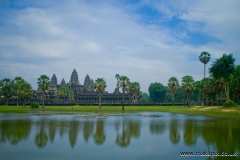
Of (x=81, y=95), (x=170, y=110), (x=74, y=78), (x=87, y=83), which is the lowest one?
(x=170, y=110)

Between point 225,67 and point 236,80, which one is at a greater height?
point 225,67

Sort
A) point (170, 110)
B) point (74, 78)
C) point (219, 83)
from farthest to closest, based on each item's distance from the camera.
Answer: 1. point (74, 78)
2. point (170, 110)
3. point (219, 83)

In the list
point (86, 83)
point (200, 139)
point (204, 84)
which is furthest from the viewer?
point (86, 83)

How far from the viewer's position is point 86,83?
564 ft

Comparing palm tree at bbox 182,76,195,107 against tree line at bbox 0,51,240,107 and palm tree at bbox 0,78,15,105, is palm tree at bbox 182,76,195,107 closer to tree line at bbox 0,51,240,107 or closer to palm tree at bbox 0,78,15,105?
tree line at bbox 0,51,240,107

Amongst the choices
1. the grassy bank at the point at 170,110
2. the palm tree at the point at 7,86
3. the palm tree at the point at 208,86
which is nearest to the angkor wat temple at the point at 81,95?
the palm tree at the point at 7,86

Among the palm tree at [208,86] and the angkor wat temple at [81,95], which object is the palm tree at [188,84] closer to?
the palm tree at [208,86]

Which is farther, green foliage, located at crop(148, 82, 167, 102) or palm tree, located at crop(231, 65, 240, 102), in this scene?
green foliage, located at crop(148, 82, 167, 102)

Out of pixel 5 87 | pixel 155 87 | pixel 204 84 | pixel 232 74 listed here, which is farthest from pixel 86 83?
pixel 232 74

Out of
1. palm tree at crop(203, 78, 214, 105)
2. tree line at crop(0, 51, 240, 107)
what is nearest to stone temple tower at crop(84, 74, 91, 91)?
tree line at crop(0, 51, 240, 107)

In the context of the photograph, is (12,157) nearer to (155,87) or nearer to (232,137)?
(232,137)

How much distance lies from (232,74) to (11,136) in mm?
53161

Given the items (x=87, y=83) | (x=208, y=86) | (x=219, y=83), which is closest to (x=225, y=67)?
(x=219, y=83)

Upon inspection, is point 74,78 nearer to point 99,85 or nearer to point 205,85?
point 99,85
